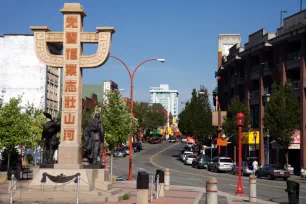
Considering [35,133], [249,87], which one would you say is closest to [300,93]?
[249,87]

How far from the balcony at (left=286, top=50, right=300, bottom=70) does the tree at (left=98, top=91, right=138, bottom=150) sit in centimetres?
2049

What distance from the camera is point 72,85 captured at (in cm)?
2166

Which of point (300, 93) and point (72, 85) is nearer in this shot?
point (72, 85)

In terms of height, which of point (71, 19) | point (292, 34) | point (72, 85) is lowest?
point (72, 85)

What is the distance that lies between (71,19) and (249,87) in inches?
1700

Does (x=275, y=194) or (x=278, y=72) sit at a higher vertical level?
(x=278, y=72)

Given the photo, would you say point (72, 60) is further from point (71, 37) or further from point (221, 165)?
point (221, 165)

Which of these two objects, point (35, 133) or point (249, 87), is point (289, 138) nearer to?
point (249, 87)

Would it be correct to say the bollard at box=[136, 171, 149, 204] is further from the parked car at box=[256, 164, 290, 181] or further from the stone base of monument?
the parked car at box=[256, 164, 290, 181]

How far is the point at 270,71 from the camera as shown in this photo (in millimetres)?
56312

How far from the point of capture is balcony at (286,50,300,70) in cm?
5035

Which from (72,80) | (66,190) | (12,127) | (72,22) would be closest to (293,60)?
(12,127)

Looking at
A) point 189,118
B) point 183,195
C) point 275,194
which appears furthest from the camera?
point 189,118

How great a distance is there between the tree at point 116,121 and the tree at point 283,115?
15987mm
